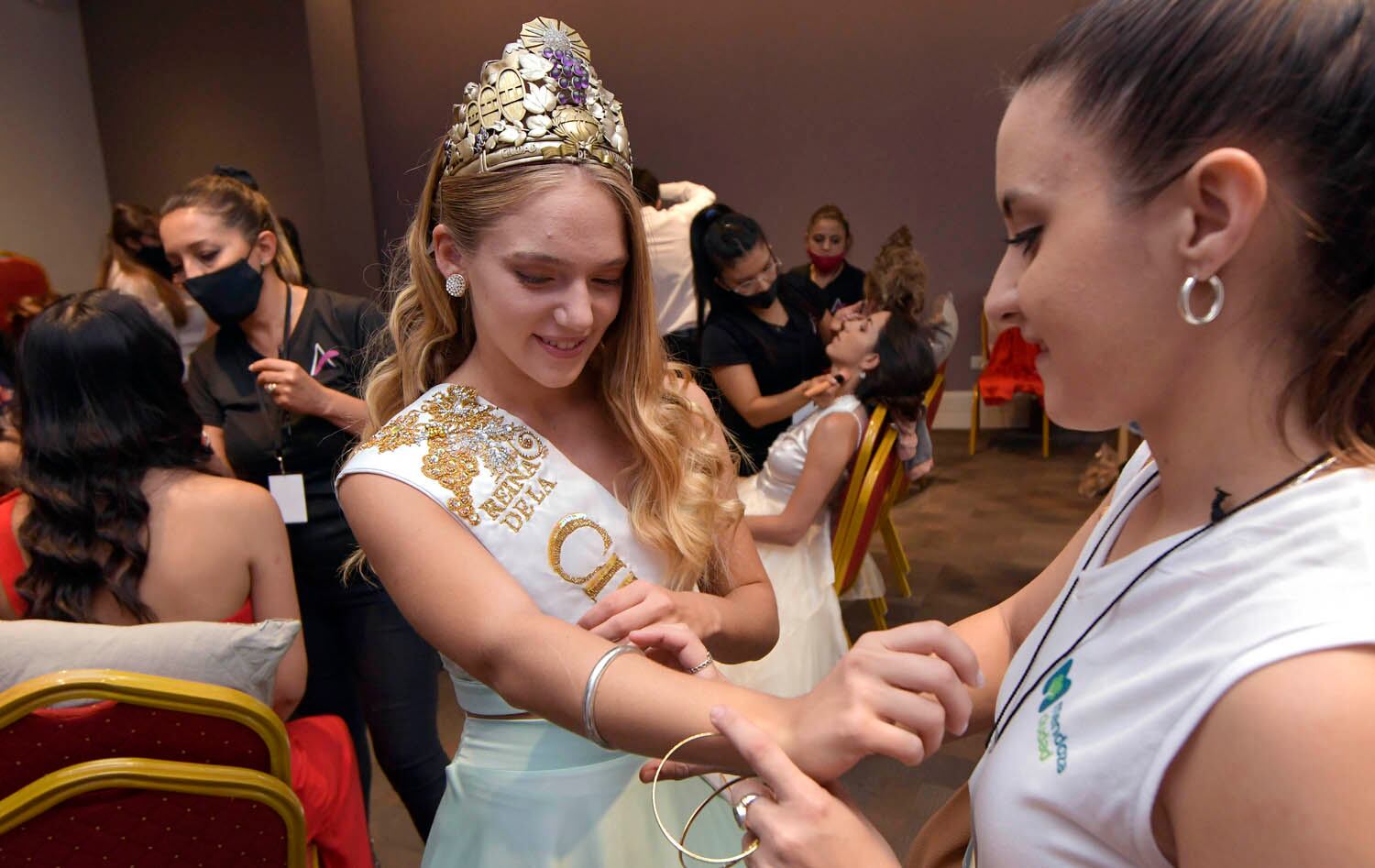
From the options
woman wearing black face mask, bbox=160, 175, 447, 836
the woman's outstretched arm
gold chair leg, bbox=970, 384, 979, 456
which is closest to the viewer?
the woman's outstretched arm

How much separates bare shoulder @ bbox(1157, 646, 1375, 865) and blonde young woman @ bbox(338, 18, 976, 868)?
1.38 feet

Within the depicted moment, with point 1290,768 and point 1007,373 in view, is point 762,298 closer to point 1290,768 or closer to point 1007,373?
point 1290,768

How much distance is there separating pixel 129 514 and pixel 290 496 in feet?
1.58

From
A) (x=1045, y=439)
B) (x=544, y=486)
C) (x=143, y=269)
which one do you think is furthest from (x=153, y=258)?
(x=1045, y=439)

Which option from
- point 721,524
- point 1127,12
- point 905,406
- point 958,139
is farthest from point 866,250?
point 1127,12

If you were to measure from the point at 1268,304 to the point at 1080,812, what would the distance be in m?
0.35

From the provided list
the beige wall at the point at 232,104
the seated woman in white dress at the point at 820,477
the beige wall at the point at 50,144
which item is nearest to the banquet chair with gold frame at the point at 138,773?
the seated woman in white dress at the point at 820,477

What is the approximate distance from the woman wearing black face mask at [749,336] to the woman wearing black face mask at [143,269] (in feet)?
5.70

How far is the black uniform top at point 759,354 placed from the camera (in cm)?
269

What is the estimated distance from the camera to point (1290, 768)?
0.46 metres

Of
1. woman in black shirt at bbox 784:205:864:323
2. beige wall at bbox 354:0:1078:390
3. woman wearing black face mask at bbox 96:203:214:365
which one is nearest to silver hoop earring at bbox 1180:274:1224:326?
woman wearing black face mask at bbox 96:203:214:365

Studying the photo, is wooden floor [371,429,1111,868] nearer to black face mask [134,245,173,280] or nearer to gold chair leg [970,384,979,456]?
gold chair leg [970,384,979,456]

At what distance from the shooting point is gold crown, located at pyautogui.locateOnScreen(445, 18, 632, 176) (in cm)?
103

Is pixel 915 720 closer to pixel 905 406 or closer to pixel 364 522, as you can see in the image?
pixel 364 522
